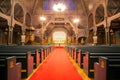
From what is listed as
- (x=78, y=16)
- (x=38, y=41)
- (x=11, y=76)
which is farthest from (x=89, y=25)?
(x=11, y=76)

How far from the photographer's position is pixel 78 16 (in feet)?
104

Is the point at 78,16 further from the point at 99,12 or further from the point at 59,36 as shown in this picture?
the point at 59,36

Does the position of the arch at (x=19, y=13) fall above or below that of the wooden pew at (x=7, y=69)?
above

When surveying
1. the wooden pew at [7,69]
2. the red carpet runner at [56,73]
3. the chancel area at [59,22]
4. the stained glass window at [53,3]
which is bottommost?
the red carpet runner at [56,73]

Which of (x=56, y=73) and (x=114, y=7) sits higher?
(x=114, y=7)

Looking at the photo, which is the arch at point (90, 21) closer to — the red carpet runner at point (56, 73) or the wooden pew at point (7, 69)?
the red carpet runner at point (56, 73)

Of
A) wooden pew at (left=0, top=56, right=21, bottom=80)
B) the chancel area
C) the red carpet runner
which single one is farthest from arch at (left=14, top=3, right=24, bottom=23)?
wooden pew at (left=0, top=56, right=21, bottom=80)

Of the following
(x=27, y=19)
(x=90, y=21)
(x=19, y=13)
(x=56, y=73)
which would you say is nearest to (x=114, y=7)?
(x=90, y=21)

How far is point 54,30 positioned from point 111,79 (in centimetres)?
3713

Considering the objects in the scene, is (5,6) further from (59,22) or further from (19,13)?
(59,22)

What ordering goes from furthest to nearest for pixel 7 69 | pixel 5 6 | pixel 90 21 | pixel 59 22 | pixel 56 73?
pixel 59 22
pixel 90 21
pixel 5 6
pixel 56 73
pixel 7 69

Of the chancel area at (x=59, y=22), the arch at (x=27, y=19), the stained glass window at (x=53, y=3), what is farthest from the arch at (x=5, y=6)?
the stained glass window at (x=53, y=3)

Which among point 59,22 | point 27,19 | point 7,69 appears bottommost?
point 7,69

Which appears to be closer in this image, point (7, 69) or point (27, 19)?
point (7, 69)
